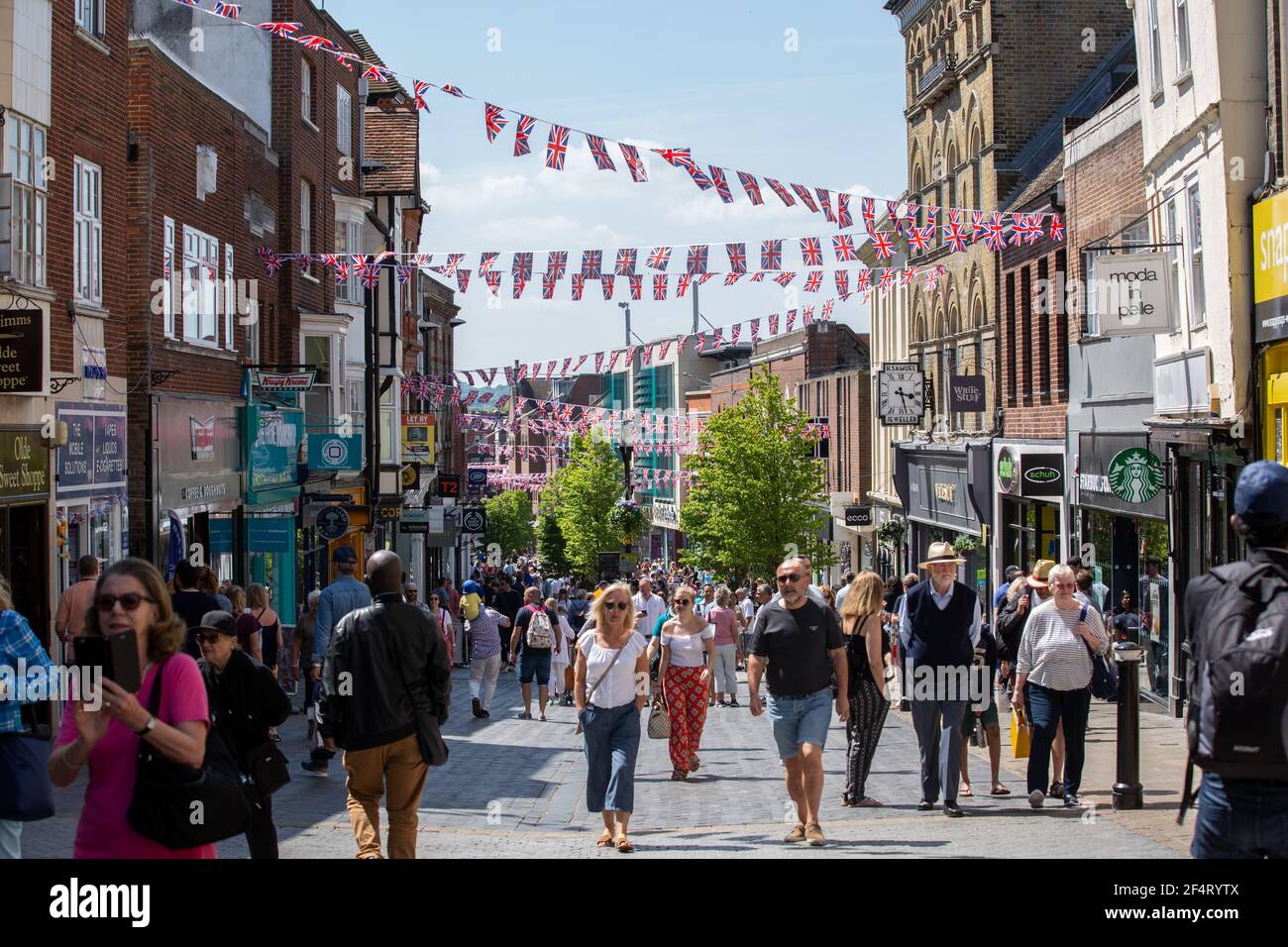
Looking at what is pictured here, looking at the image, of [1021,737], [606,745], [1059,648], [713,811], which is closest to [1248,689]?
[606,745]

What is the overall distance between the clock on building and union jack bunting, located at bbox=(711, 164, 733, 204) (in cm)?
1867

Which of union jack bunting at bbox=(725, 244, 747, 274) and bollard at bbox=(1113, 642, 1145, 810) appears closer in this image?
bollard at bbox=(1113, 642, 1145, 810)

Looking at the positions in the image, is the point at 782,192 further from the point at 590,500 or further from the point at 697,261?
the point at 590,500

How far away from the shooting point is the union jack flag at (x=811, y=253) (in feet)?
73.3

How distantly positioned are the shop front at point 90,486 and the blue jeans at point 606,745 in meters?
8.94

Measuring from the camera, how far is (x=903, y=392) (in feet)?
120

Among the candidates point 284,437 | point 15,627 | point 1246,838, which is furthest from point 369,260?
point 1246,838

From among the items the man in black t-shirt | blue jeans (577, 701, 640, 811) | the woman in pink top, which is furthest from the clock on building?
the woman in pink top

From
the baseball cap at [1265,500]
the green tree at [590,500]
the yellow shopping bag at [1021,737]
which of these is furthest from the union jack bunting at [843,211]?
the green tree at [590,500]

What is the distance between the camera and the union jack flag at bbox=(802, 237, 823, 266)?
2233 centimetres

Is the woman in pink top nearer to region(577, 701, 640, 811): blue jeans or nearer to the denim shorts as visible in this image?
region(577, 701, 640, 811): blue jeans
